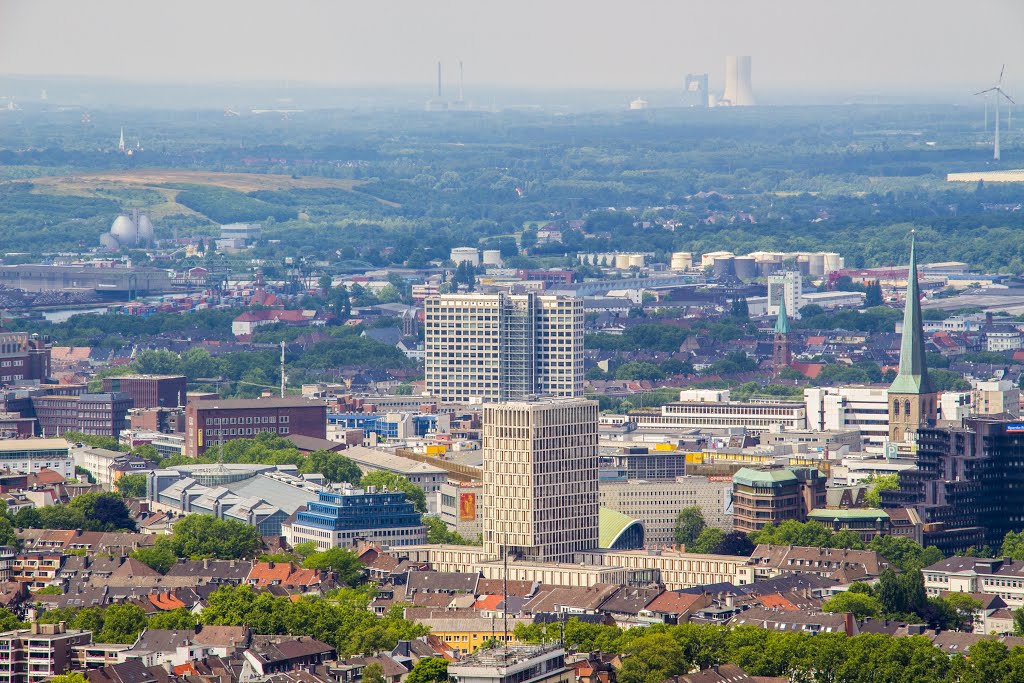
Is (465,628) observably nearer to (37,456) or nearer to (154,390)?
(37,456)

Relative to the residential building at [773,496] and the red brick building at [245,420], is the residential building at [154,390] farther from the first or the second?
the residential building at [773,496]

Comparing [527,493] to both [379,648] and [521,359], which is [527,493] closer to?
[379,648]

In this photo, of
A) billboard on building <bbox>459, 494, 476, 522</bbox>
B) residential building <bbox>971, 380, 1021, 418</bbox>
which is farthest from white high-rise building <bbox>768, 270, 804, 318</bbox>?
billboard on building <bbox>459, 494, 476, 522</bbox>

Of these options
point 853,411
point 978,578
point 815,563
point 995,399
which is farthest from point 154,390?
point 978,578

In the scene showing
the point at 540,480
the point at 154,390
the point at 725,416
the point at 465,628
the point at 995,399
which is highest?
the point at 540,480

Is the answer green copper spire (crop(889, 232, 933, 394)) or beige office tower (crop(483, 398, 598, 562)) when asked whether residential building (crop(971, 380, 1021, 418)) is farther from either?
beige office tower (crop(483, 398, 598, 562))

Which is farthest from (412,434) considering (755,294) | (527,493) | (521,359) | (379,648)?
(755,294)
